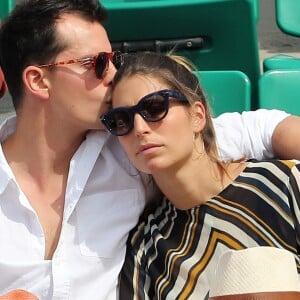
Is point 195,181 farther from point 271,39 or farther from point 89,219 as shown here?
point 271,39

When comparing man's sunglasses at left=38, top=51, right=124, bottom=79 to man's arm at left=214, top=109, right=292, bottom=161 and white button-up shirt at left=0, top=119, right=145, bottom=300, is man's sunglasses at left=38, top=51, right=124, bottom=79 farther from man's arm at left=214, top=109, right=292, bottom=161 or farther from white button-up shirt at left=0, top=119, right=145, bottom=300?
man's arm at left=214, top=109, right=292, bottom=161

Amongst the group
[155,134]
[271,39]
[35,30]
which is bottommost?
[271,39]

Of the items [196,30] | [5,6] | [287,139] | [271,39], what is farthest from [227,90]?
[271,39]

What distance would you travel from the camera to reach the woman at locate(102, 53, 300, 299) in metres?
1.30

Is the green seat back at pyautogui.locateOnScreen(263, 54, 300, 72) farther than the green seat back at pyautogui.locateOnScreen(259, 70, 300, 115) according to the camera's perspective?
Yes

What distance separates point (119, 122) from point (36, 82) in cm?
28

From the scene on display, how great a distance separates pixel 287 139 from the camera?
142 centimetres

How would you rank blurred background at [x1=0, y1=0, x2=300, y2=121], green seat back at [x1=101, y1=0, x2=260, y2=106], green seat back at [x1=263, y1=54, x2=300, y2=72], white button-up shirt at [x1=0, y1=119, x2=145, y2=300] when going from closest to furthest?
white button-up shirt at [x1=0, y1=119, x2=145, y2=300], green seat back at [x1=101, y1=0, x2=260, y2=106], green seat back at [x1=263, y1=54, x2=300, y2=72], blurred background at [x1=0, y1=0, x2=300, y2=121]

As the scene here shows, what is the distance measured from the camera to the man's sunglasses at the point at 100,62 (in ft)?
4.65

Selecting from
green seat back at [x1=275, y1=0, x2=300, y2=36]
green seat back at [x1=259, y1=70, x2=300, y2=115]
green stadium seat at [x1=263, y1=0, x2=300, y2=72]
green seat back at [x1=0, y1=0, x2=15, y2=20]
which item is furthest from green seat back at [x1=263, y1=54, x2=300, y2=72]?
green seat back at [x1=0, y1=0, x2=15, y2=20]

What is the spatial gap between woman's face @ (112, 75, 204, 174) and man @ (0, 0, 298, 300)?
0.11 m

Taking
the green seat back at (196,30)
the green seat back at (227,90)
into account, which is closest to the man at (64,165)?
the green seat back at (227,90)

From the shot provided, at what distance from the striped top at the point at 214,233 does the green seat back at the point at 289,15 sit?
207cm

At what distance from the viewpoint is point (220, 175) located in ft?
4.61
